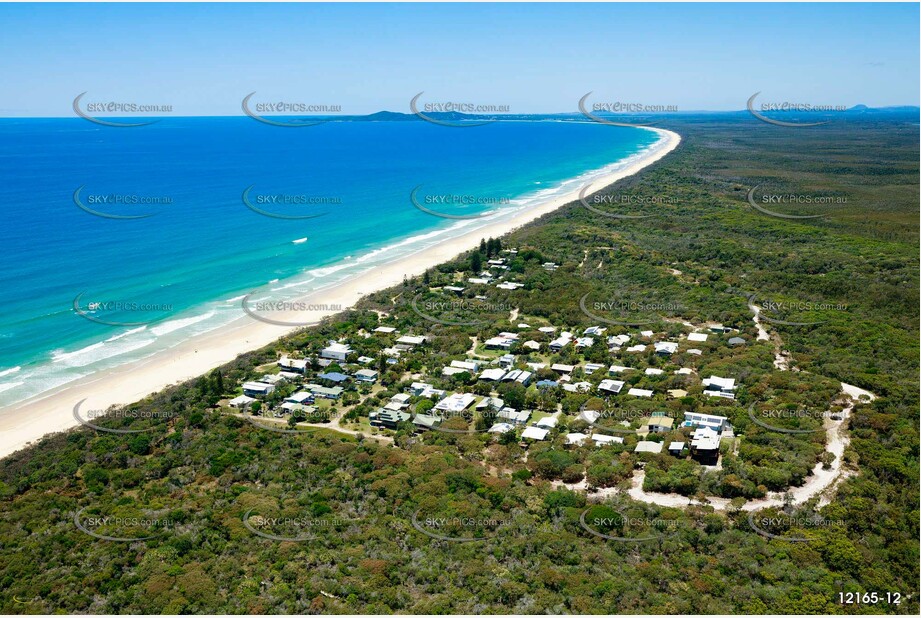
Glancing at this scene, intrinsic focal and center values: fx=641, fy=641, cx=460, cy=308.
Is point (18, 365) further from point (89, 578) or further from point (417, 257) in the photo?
point (417, 257)

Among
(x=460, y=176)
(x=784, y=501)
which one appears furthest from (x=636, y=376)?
(x=460, y=176)

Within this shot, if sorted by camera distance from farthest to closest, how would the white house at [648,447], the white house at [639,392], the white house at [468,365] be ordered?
the white house at [468,365], the white house at [639,392], the white house at [648,447]

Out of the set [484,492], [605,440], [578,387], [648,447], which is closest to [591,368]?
[578,387]

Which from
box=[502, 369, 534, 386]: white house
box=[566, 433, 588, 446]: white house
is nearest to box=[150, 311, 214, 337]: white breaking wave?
box=[502, 369, 534, 386]: white house

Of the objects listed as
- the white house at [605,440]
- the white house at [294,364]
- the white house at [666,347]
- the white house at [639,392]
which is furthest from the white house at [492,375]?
the white house at [294,364]

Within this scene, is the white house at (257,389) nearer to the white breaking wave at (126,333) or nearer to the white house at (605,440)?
the white breaking wave at (126,333)
